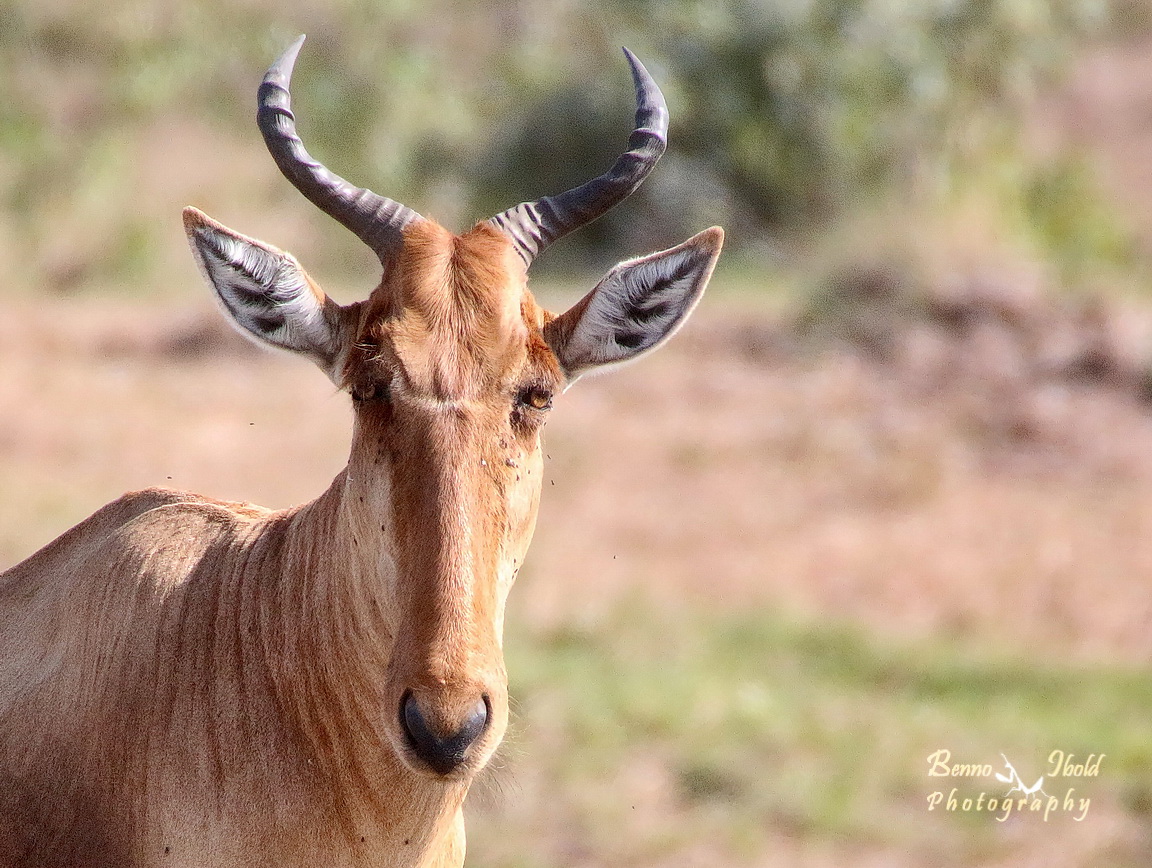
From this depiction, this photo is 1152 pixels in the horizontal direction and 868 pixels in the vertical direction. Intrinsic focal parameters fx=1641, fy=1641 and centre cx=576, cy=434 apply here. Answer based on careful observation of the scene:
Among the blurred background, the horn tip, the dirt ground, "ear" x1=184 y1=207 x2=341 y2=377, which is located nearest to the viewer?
"ear" x1=184 y1=207 x2=341 y2=377

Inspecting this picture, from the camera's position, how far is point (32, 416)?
17469mm

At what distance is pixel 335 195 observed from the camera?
16.1ft

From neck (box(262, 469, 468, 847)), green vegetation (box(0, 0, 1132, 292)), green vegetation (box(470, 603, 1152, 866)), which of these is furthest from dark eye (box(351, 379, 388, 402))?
green vegetation (box(0, 0, 1132, 292))

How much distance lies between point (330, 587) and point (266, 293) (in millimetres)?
881

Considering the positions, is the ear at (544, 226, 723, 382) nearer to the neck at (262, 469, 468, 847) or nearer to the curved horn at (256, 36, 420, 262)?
the curved horn at (256, 36, 420, 262)

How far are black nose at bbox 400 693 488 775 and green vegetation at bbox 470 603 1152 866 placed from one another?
19.2 feet

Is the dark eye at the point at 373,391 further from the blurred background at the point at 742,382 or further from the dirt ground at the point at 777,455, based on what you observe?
the dirt ground at the point at 777,455

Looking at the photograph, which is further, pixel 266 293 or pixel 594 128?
pixel 594 128

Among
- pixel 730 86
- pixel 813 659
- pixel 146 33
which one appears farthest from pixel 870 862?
pixel 146 33

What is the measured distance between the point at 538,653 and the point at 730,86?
49.3 ft

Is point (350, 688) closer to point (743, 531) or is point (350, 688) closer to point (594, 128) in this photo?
point (743, 531)

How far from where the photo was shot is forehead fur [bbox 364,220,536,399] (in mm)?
4488

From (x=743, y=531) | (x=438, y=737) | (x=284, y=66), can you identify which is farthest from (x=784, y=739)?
(x=438, y=737)

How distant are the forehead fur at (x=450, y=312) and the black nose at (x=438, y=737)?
89 centimetres
